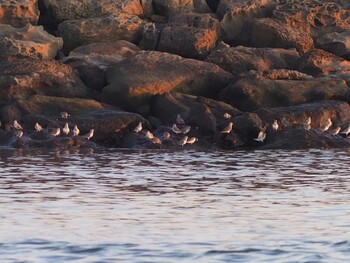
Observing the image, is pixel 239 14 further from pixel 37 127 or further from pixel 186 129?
pixel 37 127

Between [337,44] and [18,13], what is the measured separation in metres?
8.77

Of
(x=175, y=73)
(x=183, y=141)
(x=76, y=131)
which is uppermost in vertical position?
(x=175, y=73)

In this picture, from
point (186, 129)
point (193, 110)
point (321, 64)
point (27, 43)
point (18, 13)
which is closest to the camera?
point (186, 129)

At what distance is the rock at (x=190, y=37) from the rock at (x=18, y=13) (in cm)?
372

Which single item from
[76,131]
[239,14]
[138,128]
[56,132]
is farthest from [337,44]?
[56,132]

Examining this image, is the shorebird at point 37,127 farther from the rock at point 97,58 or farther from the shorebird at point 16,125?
the rock at point 97,58

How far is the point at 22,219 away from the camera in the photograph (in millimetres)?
14117

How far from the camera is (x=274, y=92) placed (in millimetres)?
26688

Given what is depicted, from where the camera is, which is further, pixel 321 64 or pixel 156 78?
pixel 321 64

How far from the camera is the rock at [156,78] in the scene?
86.3 feet

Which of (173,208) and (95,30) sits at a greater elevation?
(95,30)

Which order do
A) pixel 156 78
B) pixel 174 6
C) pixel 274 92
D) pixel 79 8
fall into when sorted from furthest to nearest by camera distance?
pixel 174 6 → pixel 79 8 → pixel 274 92 → pixel 156 78

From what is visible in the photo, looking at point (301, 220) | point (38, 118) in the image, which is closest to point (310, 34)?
point (38, 118)

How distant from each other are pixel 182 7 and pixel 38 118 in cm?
916
